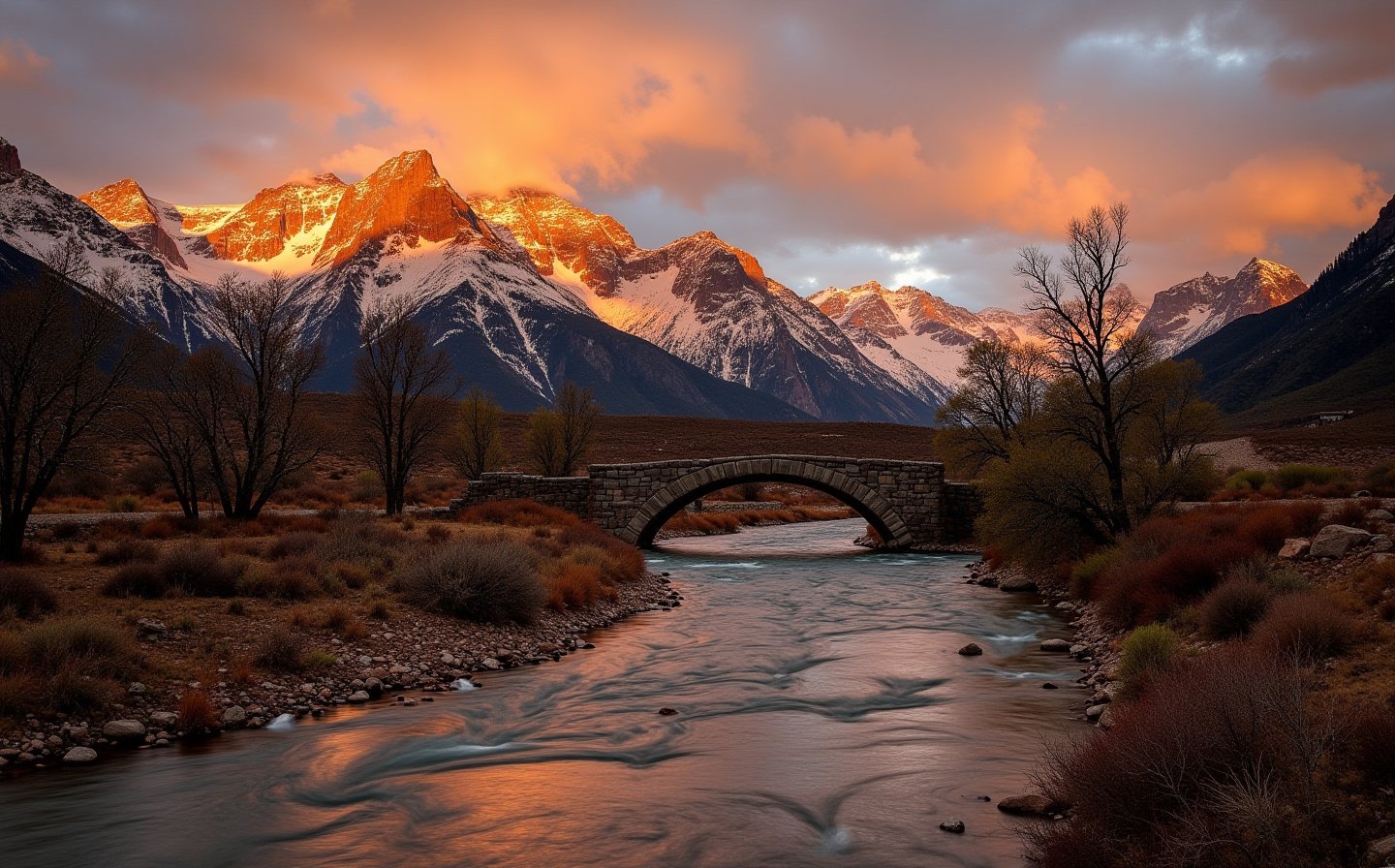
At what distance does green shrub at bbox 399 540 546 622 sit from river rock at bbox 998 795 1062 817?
41.6 feet

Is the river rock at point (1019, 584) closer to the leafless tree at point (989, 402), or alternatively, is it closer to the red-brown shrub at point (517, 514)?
the leafless tree at point (989, 402)

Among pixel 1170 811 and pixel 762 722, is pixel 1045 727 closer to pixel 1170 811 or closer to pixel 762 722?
pixel 762 722

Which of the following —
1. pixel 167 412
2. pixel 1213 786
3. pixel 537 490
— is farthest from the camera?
pixel 537 490

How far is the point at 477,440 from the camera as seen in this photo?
56406 millimetres

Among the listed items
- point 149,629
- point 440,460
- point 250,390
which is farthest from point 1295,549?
point 440,460

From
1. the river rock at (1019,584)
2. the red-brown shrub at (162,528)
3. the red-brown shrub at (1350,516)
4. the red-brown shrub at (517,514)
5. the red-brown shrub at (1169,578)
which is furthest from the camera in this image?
the red-brown shrub at (517,514)

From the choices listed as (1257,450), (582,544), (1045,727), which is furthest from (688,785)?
(1257,450)

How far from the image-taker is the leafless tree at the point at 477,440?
56.7 meters

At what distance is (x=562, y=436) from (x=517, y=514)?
23525 mm

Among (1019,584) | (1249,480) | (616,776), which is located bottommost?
(1019,584)

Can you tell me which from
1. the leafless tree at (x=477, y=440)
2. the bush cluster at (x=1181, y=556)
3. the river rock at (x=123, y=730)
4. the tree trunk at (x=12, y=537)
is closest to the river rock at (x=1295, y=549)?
the bush cluster at (x=1181, y=556)

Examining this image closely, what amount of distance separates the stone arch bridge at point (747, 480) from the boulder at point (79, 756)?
32.0m

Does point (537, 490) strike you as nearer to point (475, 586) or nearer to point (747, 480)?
point (747, 480)

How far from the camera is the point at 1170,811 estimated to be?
6785 millimetres
